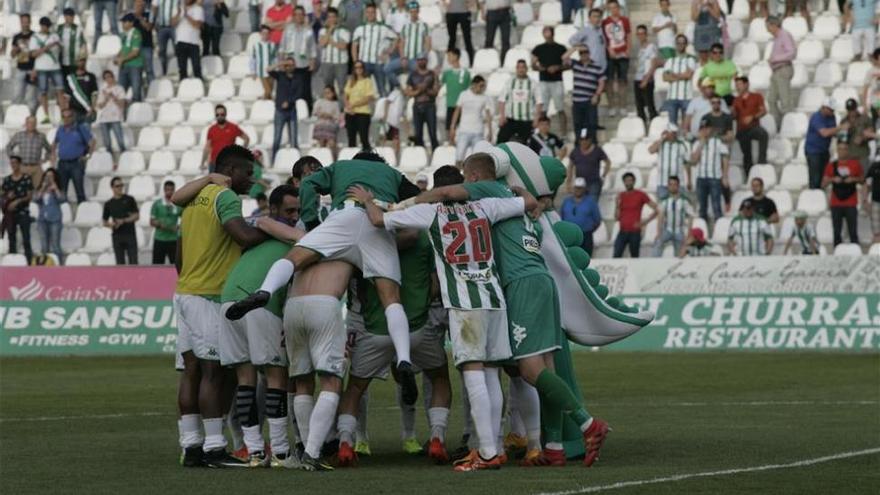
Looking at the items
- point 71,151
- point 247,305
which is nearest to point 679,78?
point 71,151

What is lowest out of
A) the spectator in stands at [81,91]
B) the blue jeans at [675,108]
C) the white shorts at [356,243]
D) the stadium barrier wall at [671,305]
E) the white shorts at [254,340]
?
the stadium barrier wall at [671,305]

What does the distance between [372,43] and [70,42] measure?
6.67 metres

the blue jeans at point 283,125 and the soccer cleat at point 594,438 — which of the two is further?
the blue jeans at point 283,125

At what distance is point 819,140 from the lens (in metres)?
30.1

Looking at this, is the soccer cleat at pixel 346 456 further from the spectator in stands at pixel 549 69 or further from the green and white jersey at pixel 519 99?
the spectator in stands at pixel 549 69

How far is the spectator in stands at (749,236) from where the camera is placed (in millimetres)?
28812

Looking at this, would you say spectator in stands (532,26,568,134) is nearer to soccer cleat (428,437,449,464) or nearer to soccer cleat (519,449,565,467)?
soccer cleat (428,437,449,464)

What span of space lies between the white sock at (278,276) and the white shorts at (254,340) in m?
0.36

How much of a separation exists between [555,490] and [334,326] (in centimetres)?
224

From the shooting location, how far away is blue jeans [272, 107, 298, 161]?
112 ft

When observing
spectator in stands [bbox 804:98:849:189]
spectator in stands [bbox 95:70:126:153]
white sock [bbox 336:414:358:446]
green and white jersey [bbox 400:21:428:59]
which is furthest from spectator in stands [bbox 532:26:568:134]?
white sock [bbox 336:414:358:446]

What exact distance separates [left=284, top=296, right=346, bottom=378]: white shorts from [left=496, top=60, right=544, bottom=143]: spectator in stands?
1887 cm

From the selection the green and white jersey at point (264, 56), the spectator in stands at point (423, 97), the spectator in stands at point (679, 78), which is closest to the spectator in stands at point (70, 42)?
the green and white jersey at point (264, 56)

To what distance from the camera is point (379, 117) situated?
110 ft
